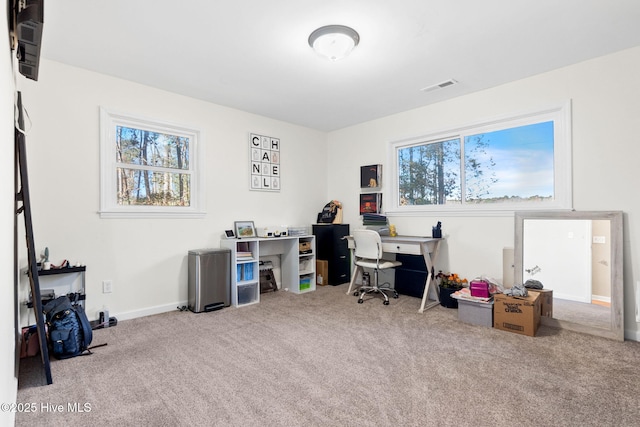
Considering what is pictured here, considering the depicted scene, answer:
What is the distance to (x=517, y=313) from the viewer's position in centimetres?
283

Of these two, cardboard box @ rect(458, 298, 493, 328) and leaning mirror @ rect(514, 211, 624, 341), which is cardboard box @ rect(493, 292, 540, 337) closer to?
cardboard box @ rect(458, 298, 493, 328)

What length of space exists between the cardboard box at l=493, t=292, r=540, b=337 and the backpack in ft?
11.2

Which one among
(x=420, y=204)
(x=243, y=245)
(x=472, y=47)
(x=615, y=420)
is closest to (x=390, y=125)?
(x=420, y=204)

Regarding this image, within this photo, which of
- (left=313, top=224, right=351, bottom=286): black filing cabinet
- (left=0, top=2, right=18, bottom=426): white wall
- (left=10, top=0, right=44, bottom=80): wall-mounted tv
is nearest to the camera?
(left=0, top=2, right=18, bottom=426): white wall

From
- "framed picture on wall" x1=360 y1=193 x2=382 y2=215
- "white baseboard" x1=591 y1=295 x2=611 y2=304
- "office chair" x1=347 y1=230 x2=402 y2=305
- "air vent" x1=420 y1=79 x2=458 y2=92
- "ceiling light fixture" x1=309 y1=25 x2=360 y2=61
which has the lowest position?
"white baseboard" x1=591 y1=295 x2=611 y2=304

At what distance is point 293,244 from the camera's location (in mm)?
4496

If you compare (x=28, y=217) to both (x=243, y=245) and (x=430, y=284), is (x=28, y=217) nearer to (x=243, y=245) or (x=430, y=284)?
(x=243, y=245)

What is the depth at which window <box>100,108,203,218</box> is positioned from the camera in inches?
127

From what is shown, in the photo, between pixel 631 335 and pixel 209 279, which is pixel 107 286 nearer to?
pixel 209 279

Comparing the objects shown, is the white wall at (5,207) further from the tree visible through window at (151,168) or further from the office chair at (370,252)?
the office chair at (370,252)

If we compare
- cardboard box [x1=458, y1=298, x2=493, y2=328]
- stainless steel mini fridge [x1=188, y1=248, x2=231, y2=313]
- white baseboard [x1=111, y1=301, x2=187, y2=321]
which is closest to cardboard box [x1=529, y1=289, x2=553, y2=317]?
cardboard box [x1=458, y1=298, x2=493, y2=328]

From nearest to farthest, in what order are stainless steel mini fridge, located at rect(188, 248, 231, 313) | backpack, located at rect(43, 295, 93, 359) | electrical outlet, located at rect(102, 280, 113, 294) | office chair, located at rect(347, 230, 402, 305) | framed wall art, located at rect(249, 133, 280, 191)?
1. backpack, located at rect(43, 295, 93, 359)
2. electrical outlet, located at rect(102, 280, 113, 294)
3. stainless steel mini fridge, located at rect(188, 248, 231, 313)
4. office chair, located at rect(347, 230, 402, 305)
5. framed wall art, located at rect(249, 133, 280, 191)

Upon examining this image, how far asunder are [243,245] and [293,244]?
0.73 m

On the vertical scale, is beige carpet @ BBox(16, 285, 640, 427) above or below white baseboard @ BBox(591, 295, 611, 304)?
below
